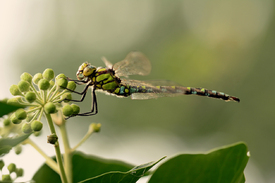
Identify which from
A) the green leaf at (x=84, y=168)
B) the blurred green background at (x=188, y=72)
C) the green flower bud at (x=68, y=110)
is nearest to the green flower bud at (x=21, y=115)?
the green flower bud at (x=68, y=110)

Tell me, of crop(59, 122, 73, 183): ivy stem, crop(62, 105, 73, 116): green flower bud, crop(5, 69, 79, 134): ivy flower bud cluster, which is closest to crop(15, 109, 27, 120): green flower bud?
crop(5, 69, 79, 134): ivy flower bud cluster

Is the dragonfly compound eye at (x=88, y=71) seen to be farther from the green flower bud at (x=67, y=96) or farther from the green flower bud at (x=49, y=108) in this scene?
the green flower bud at (x=49, y=108)

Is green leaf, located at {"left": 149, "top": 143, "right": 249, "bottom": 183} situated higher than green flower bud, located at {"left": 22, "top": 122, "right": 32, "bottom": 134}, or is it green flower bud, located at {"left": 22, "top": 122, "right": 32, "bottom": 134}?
green flower bud, located at {"left": 22, "top": 122, "right": 32, "bottom": 134}

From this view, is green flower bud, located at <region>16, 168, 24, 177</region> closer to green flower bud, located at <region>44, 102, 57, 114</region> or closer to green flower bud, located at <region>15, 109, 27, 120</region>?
green flower bud, located at <region>15, 109, 27, 120</region>

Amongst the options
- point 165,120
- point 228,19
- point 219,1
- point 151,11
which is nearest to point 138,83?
point 165,120

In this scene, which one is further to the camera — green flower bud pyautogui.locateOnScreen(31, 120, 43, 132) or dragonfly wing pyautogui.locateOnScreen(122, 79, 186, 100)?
dragonfly wing pyautogui.locateOnScreen(122, 79, 186, 100)

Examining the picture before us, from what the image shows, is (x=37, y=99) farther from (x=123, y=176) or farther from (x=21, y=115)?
(x=123, y=176)

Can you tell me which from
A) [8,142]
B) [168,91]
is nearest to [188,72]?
[168,91]
